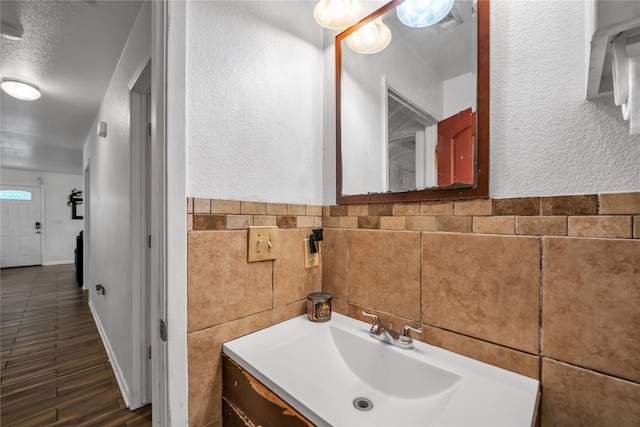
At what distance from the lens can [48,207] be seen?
20.5ft

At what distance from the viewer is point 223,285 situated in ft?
2.83

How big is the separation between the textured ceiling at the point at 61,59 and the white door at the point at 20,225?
3240 millimetres

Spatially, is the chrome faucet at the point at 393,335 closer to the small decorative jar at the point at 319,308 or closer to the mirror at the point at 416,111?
the small decorative jar at the point at 319,308

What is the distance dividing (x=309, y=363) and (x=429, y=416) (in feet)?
1.15

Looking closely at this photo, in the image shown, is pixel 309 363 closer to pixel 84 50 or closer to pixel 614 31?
pixel 614 31

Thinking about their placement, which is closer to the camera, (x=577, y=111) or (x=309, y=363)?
(x=577, y=111)

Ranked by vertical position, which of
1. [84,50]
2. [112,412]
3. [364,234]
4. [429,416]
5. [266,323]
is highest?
[84,50]

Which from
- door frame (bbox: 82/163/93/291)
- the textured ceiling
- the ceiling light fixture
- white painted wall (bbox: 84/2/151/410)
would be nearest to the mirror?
white painted wall (bbox: 84/2/151/410)

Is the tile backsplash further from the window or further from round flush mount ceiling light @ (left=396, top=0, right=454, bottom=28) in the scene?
the window

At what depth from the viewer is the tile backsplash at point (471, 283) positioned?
58 cm

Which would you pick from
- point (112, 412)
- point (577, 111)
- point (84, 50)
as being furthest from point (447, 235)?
point (84, 50)

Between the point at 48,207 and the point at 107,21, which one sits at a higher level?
the point at 107,21

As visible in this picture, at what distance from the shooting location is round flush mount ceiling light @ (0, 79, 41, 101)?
2.20 m

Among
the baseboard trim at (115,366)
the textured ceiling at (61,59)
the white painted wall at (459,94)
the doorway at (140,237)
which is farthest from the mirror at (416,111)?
the baseboard trim at (115,366)
